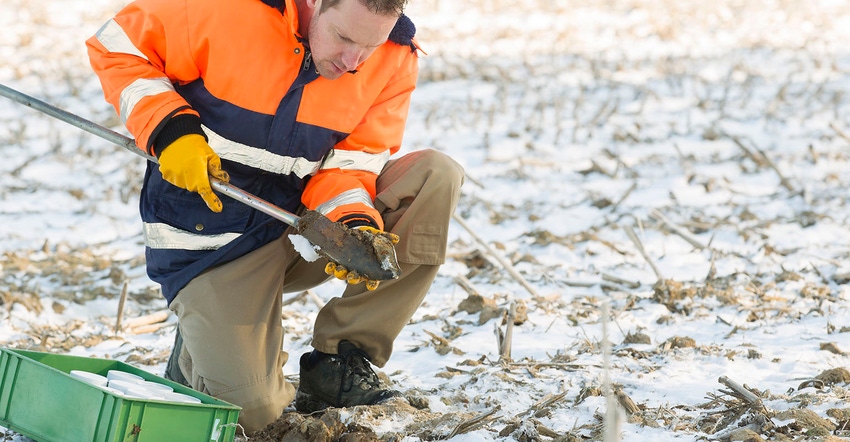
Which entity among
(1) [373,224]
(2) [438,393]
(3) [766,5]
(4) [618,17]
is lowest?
(2) [438,393]

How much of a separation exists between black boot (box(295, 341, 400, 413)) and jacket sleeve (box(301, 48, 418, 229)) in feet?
1.67

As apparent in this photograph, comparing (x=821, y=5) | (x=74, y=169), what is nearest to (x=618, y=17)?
(x=821, y=5)

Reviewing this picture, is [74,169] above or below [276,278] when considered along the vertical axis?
above

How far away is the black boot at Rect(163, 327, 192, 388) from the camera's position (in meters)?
3.04

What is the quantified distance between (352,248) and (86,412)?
818mm

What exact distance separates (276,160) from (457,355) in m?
1.01

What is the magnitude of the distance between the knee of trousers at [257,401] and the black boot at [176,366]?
32 centimetres

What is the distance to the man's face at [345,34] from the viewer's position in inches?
102

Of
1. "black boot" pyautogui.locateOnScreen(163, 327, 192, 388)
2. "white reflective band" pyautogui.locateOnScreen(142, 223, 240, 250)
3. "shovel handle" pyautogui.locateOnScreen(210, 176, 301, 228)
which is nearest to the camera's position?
"shovel handle" pyautogui.locateOnScreen(210, 176, 301, 228)

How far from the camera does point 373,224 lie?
108 inches

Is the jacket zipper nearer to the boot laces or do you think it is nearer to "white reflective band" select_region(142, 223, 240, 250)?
"white reflective band" select_region(142, 223, 240, 250)

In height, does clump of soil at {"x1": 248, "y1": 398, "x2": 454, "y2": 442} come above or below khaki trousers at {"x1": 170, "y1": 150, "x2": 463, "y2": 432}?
below

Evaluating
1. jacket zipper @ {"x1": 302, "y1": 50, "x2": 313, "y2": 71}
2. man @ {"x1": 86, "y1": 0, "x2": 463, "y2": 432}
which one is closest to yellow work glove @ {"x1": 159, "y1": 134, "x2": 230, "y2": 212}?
man @ {"x1": 86, "y1": 0, "x2": 463, "y2": 432}

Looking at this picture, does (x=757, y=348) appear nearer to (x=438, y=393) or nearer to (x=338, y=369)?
(x=438, y=393)
